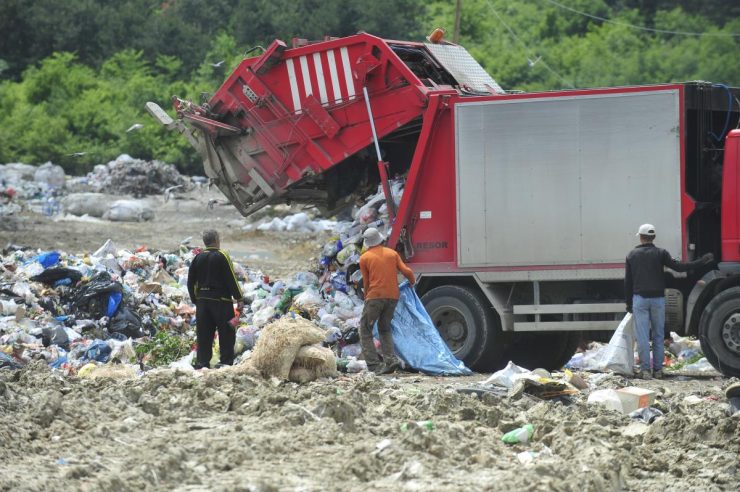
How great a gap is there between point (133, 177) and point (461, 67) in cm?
1815

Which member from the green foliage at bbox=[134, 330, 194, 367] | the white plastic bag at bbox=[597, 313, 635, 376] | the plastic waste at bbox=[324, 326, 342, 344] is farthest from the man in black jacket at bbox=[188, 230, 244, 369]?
the white plastic bag at bbox=[597, 313, 635, 376]

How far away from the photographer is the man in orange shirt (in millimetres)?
11727

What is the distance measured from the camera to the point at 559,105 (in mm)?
11586

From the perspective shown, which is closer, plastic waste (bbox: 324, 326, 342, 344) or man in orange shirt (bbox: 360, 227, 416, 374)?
man in orange shirt (bbox: 360, 227, 416, 374)

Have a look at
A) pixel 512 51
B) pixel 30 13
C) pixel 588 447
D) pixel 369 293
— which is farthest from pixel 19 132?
pixel 588 447

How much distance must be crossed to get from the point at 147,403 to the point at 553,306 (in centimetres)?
442

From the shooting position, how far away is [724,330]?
11078 mm

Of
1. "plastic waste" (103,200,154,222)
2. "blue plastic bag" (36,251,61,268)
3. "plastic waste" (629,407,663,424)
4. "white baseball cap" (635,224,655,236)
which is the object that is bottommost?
"plastic waste" (629,407,663,424)

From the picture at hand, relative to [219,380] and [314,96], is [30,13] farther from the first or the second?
[219,380]

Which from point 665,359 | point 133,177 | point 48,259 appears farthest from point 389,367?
point 133,177

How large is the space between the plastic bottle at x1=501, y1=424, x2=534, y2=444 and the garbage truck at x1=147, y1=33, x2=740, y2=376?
3694mm

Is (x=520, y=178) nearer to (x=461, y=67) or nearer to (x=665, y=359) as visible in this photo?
(x=461, y=67)

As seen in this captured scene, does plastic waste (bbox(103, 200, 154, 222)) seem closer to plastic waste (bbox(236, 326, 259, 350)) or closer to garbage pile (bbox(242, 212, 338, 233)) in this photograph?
garbage pile (bbox(242, 212, 338, 233))

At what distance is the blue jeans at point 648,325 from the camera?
36.8 feet
